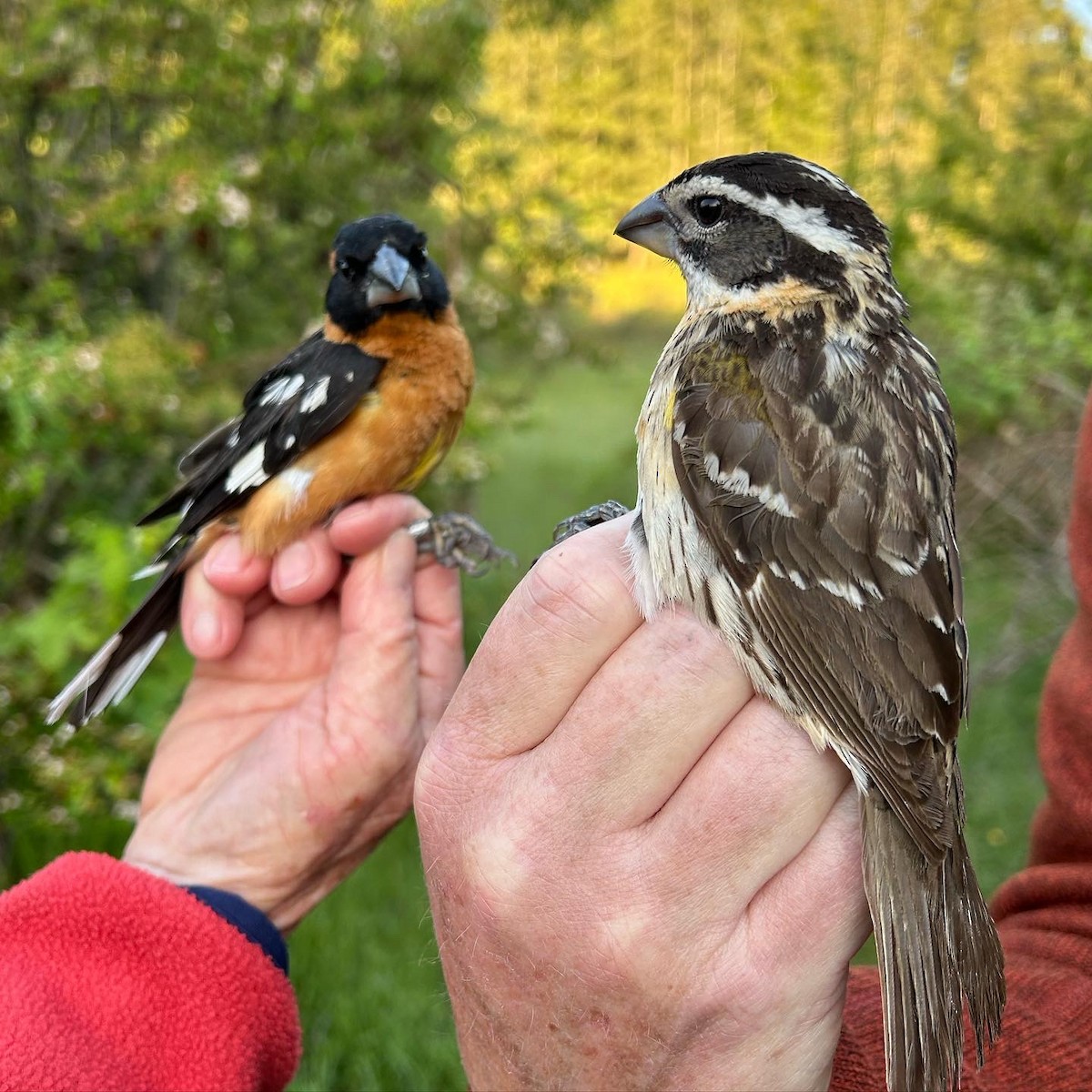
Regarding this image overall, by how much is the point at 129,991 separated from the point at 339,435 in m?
1.53

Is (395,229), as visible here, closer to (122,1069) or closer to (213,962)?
(213,962)

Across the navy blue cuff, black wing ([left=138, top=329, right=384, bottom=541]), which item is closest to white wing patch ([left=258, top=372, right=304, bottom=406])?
black wing ([left=138, top=329, right=384, bottom=541])

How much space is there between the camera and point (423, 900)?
4461 millimetres

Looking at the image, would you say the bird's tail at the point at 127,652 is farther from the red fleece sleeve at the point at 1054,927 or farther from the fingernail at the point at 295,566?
the red fleece sleeve at the point at 1054,927

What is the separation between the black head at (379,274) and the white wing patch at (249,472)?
1.52ft

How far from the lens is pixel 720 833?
1.44 metres

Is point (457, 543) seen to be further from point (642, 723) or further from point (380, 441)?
point (642, 723)

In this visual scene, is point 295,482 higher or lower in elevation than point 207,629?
higher

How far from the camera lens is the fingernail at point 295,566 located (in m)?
2.50

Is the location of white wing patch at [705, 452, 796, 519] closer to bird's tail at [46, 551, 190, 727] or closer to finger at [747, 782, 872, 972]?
finger at [747, 782, 872, 972]

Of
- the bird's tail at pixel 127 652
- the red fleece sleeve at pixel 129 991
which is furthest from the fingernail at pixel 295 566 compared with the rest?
the red fleece sleeve at pixel 129 991

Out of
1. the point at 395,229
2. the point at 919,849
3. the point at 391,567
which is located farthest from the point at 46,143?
the point at 919,849

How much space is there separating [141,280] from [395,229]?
2330 millimetres

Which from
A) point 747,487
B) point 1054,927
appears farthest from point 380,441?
point 1054,927
